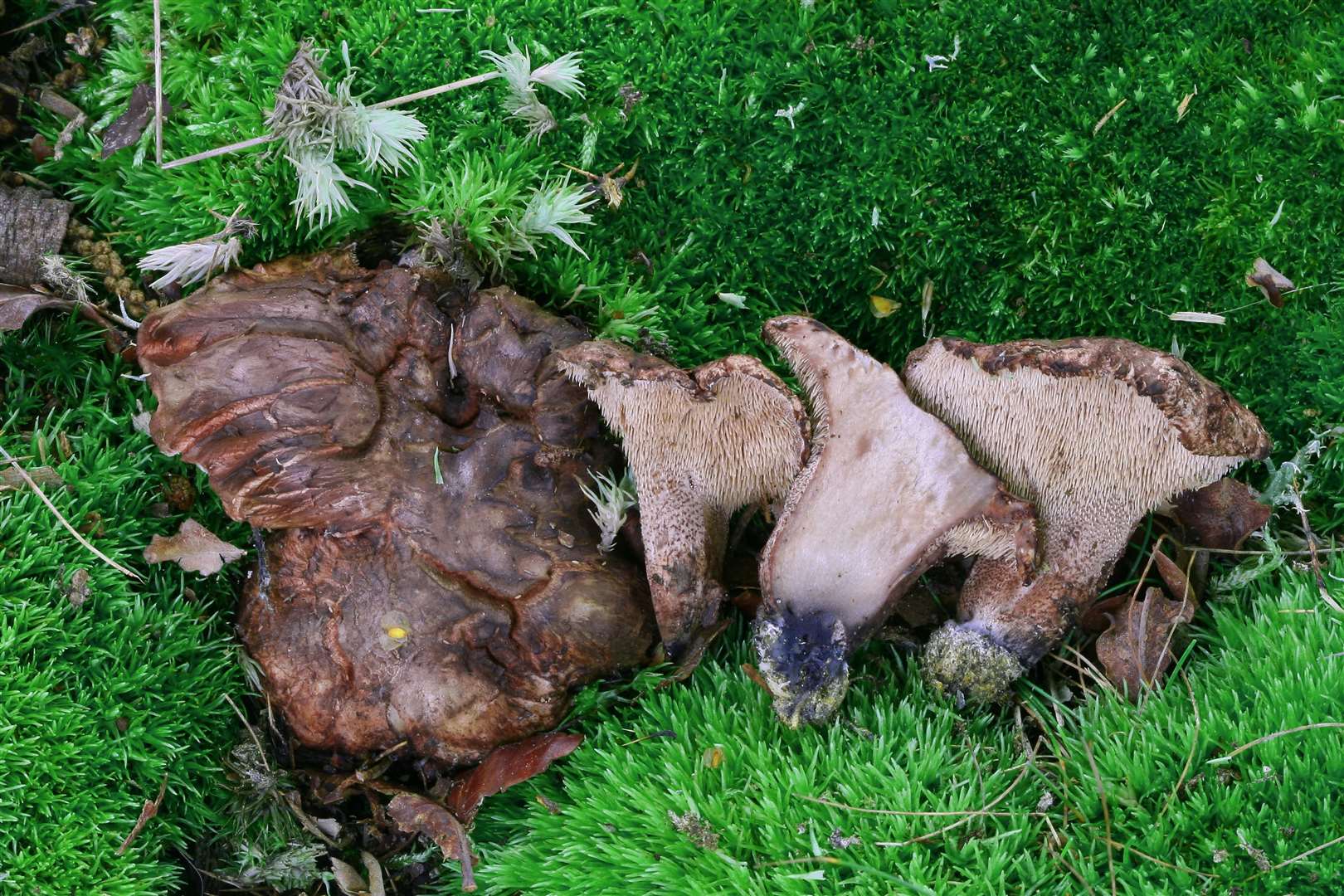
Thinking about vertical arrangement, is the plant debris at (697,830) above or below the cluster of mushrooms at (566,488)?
below

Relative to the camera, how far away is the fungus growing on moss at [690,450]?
3.44 m

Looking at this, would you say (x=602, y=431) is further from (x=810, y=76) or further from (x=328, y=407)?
(x=810, y=76)

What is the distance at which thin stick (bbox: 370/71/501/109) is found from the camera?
3906 mm

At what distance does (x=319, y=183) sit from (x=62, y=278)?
1129 mm

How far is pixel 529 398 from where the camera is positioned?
3768mm

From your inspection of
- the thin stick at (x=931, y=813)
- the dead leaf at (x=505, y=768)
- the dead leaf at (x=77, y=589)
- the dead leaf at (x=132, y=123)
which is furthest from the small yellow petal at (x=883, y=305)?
the dead leaf at (x=77, y=589)

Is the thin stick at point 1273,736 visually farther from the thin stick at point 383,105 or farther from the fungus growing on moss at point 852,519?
the thin stick at point 383,105

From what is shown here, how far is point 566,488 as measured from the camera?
12.6 feet

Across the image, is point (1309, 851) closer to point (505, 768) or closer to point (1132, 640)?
point (1132, 640)

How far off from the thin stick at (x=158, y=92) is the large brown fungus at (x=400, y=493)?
0.62 metres

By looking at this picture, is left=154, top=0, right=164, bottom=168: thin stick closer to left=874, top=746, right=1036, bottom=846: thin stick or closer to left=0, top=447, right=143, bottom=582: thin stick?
left=0, top=447, right=143, bottom=582: thin stick

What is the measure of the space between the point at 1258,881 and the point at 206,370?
12.4 feet

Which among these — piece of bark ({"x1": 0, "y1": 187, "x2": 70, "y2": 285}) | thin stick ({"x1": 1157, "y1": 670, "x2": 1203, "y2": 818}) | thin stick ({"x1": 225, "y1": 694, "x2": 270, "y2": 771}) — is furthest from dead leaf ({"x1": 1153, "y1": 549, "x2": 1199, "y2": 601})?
piece of bark ({"x1": 0, "y1": 187, "x2": 70, "y2": 285})

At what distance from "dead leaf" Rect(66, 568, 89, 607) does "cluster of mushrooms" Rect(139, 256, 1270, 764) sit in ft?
1.93
